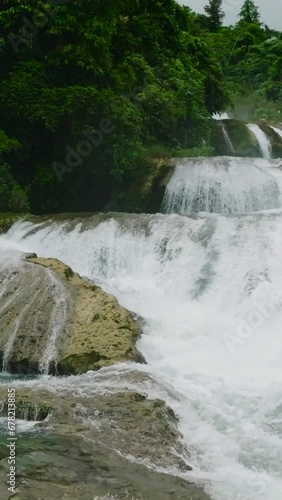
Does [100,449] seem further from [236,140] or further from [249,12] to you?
[249,12]

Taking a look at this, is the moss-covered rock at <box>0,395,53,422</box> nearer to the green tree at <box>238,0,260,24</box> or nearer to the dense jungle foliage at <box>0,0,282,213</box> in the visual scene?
the dense jungle foliage at <box>0,0,282,213</box>

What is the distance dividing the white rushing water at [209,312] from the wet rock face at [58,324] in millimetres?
394

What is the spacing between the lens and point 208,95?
70.0ft

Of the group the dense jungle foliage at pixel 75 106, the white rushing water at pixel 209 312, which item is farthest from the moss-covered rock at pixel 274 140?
the white rushing water at pixel 209 312

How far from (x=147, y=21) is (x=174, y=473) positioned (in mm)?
15910

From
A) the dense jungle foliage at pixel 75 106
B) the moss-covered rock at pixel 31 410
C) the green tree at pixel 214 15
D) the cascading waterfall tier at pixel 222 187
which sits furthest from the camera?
the green tree at pixel 214 15

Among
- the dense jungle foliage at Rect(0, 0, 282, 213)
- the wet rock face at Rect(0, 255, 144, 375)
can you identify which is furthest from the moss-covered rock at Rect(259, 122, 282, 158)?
the wet rock face at Rect(0, 255, 144, 375)

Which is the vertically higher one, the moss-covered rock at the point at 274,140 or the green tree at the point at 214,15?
the green tree at the point at 214,15

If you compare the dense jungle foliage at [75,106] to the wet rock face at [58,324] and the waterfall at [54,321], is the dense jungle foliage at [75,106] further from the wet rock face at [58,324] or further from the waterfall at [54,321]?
the waterfall at [54,321]

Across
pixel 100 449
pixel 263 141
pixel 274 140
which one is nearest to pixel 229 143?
pixel 263 141

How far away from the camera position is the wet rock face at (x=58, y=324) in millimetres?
7156

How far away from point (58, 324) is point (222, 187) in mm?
7436

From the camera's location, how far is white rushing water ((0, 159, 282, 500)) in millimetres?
5297

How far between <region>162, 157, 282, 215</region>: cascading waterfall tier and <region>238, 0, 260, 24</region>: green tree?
118ft
